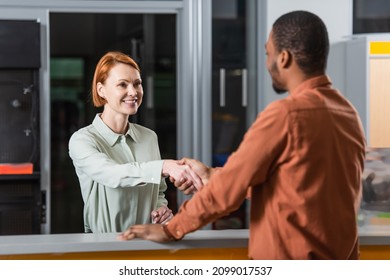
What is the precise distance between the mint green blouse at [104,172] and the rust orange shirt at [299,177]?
0.70m

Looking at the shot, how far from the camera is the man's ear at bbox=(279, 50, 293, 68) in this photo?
1.86 m

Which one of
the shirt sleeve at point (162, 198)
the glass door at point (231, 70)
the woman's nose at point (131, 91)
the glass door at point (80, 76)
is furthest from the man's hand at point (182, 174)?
the glass door at point (80, 76)

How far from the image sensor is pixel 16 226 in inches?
189

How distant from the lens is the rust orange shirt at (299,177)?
5.96 feet

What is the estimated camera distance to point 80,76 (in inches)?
315

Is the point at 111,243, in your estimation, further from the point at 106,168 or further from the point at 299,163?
the point at 299,163

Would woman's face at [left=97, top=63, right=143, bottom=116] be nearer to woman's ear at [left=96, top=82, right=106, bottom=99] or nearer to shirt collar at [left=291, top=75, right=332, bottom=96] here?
woman's ear at [left=96, top=82, right=106, bottom=99]

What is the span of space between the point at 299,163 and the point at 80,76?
21.0 ft

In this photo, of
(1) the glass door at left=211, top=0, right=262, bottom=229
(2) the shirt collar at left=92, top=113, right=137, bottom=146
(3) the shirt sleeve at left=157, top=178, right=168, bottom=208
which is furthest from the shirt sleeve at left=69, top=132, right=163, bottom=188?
(1) the glass door at left=211, top=0, right=262, bottom=229

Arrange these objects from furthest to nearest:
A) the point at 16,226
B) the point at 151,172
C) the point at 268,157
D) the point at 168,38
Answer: the point at 168,38 < the point at 16,226 < the point at 151,172 < the point at 268,157

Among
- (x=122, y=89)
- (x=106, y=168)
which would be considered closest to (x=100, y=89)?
(x=122, y=89)
